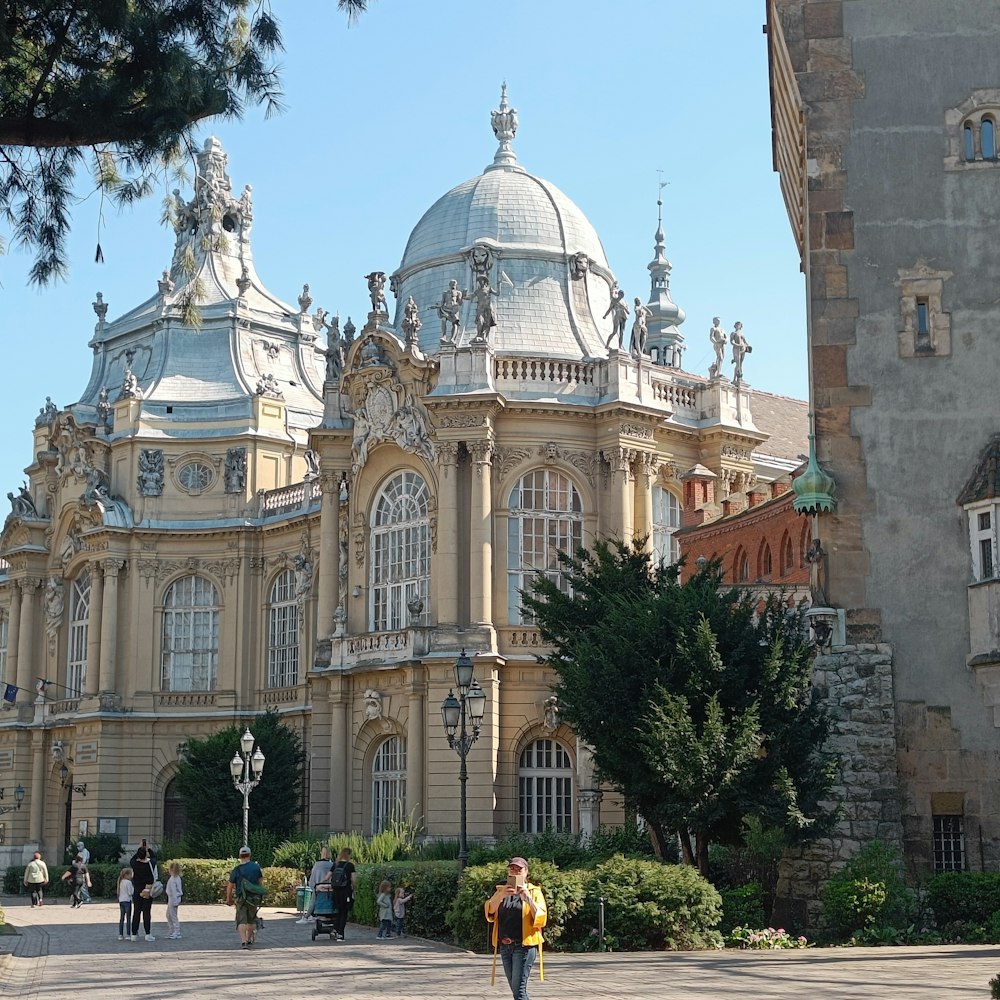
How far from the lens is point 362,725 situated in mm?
45750

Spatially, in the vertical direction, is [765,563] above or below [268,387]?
below

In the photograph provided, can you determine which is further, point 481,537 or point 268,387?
point 268,387

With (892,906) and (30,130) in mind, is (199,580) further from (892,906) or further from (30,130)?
(30,130)

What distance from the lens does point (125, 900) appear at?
29.0 m

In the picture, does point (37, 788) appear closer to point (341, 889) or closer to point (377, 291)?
point (377, 291)

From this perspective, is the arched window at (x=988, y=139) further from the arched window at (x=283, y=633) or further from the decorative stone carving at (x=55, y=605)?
the decorative stone carving at (x=55, y=605)

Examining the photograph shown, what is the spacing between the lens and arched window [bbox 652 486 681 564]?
153 feet

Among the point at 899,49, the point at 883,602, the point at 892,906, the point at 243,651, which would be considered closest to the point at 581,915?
the point at 892,906

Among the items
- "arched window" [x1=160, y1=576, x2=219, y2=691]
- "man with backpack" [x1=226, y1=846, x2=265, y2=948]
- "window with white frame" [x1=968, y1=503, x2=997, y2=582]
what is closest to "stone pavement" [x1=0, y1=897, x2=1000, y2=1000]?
"man with backpack" [x1=226, y1=846, x2=265, y2=948]

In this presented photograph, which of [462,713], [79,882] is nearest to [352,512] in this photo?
[79,882]

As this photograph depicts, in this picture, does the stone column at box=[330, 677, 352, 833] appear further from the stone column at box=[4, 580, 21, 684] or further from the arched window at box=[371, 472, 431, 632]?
the stone column at box=[4, 580, 21, 684]

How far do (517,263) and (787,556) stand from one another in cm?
1376

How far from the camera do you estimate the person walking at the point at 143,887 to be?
90.6ft

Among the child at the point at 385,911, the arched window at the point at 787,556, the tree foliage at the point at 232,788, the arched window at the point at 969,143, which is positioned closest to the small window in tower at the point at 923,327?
A: the arched window at the point at 969,143
